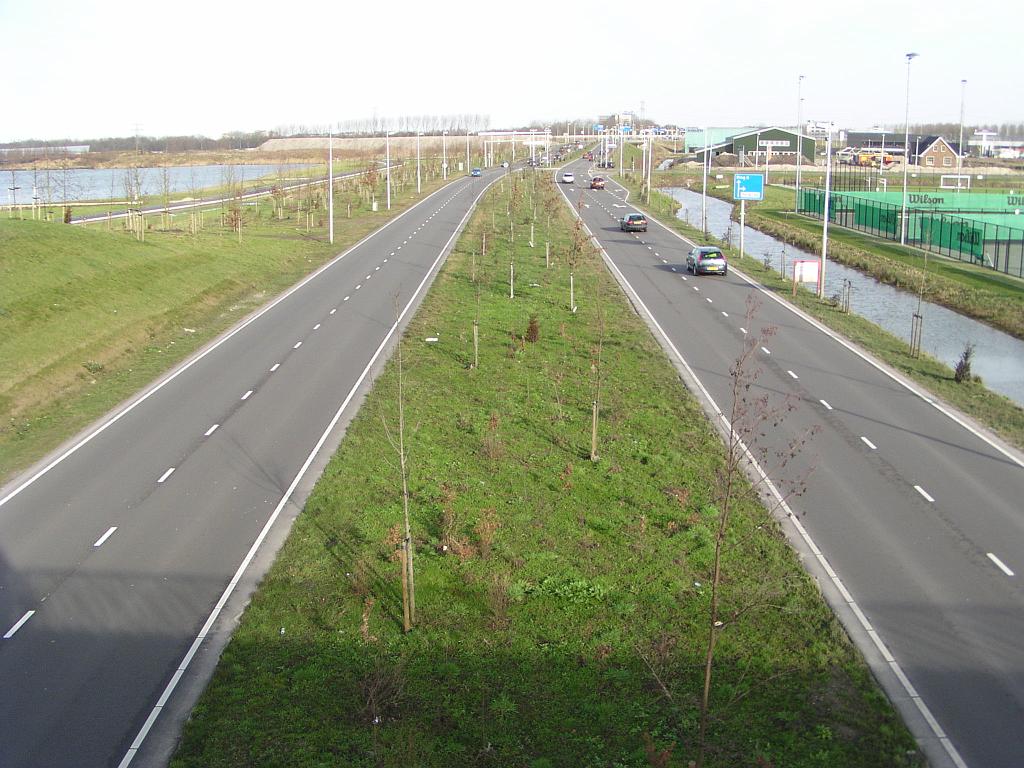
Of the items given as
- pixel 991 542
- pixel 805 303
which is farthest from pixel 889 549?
pixel 805 303

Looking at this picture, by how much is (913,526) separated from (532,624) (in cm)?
699

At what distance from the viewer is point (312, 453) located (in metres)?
18.8

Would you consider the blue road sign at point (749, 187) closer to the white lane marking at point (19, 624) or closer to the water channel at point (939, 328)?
the water channel at point (939, 328)

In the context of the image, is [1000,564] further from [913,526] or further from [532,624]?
[532,624]

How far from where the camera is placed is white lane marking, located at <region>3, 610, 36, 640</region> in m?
12.1

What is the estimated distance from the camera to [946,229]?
54.5m

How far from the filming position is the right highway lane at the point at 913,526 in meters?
10.7

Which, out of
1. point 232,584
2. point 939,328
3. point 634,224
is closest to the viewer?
point 232,584

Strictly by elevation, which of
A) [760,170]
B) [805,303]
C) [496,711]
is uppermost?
[760,170]

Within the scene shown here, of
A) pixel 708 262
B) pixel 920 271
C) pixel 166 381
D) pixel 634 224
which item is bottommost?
pixel 166 381

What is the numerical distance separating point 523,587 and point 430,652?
78.4 inches

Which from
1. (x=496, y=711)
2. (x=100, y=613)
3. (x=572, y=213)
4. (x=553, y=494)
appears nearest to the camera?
(x=496, y=711)

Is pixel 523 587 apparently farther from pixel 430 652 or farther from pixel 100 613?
pixel 100 613

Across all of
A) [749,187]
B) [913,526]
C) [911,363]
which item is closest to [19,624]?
[913,526]
